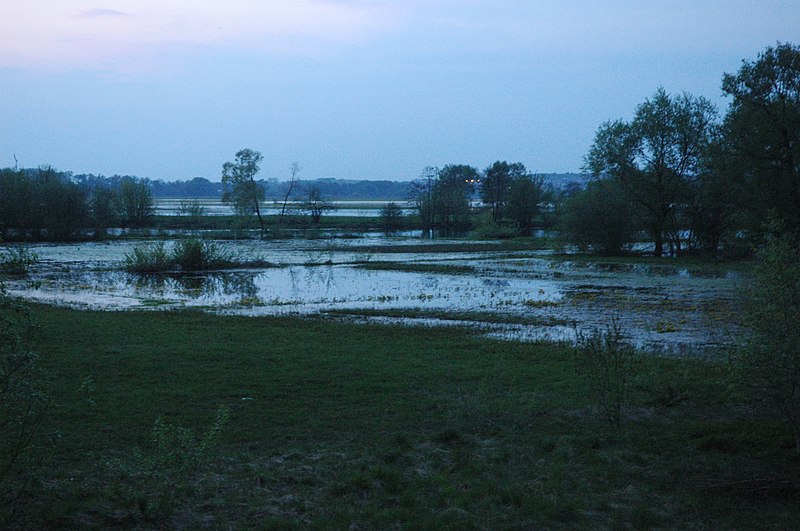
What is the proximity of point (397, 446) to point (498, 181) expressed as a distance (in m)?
128

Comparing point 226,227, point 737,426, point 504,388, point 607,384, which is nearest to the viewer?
point 737,426

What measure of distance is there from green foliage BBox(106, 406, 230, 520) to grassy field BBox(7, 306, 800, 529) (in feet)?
0.10

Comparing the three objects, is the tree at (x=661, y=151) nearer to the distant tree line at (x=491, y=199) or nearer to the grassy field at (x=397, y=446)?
the distant tree line at (x=491, y=199)

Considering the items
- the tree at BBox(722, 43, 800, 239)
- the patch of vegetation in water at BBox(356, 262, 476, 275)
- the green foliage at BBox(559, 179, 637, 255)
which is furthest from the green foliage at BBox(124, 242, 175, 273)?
the tree at BBox(722, 43, 800, 239)

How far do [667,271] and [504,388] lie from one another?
100 ft

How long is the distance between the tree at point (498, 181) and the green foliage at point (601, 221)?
62.9 m

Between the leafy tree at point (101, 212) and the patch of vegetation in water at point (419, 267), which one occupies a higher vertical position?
the leafy tree at point (101, 212)

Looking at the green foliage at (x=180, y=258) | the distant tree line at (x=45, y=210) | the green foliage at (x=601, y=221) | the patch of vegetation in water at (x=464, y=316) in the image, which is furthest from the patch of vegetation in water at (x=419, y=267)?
the distant tree line at (x=45, y=210)

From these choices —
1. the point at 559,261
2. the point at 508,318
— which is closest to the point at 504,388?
the point at 508,318

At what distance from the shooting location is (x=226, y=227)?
96.6 m

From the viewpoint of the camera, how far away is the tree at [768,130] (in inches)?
1328

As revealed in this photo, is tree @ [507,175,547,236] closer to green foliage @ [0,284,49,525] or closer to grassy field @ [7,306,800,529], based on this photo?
grassy field @ [7,306,800,529]

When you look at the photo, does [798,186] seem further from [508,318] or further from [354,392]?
[354,392]

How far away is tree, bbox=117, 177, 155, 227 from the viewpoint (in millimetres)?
96438
